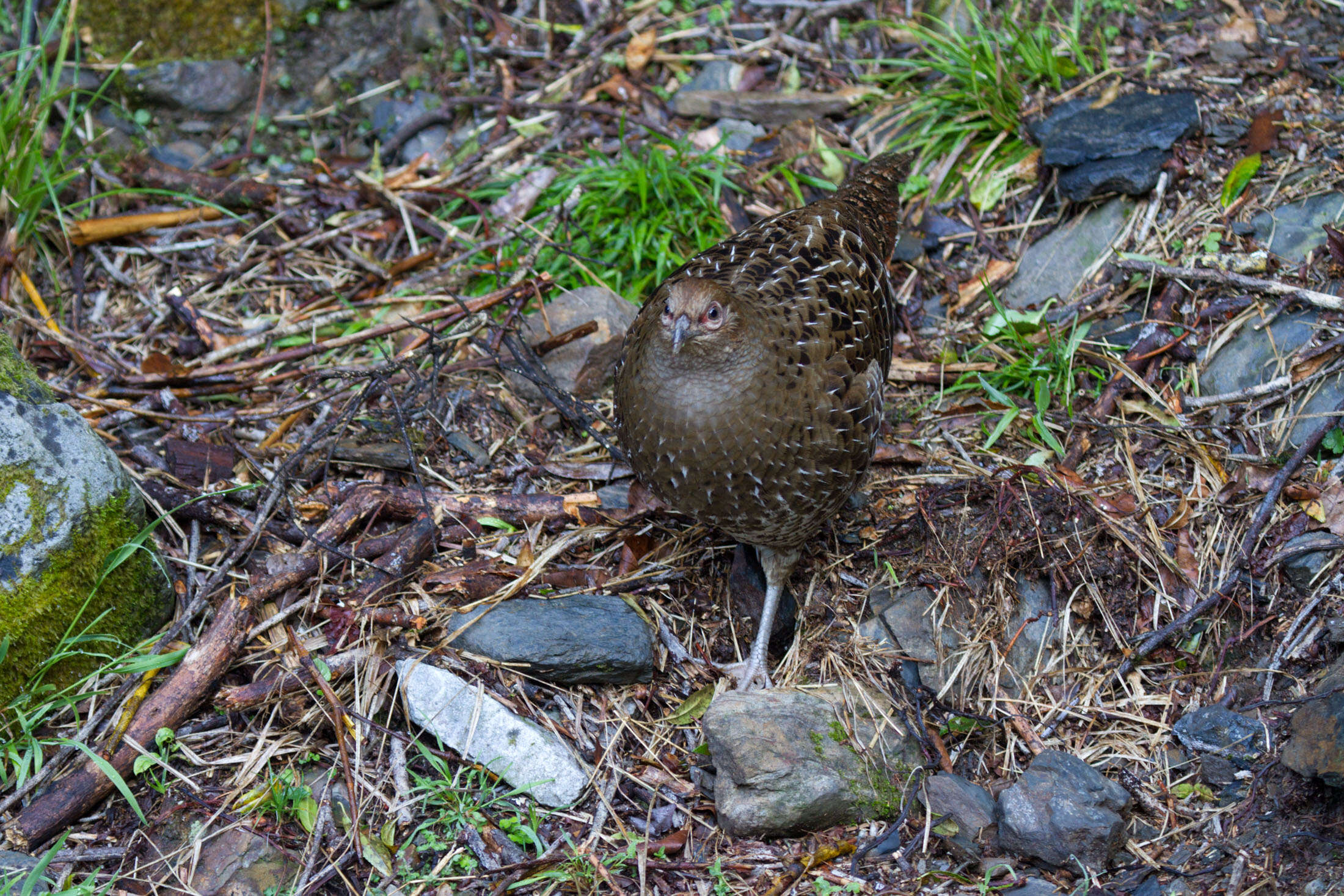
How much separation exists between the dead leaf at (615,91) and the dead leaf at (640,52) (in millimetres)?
98

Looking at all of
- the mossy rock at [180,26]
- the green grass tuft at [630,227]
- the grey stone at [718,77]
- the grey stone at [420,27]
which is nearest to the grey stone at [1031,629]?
the green grass tuft at [630,227]

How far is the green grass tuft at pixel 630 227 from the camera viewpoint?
212 inches

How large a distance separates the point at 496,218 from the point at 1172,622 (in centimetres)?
386

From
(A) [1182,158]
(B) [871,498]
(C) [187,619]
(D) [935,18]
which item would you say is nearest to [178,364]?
(C) [187,619]

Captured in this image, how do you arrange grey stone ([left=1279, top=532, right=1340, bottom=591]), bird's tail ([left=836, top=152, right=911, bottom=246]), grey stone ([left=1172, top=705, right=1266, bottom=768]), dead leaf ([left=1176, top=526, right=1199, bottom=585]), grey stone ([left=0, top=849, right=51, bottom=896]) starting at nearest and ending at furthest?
grey stone ([left=0, top=849, right=51, bottom=896]), grey stone ([left=1172, top=705, right=1266, bottom=768]), grey stone ([left=1279, top=532, right=1340, bottom=591]), dead leaf ([left=1176, top=526, right=1199, bottom=585]), bird's tail ([left=836, top=152, right=911, bottom=246])

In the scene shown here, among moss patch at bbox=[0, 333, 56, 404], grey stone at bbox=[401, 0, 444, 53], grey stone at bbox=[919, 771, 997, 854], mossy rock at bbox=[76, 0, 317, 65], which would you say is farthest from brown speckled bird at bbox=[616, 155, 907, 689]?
mossy rock at bbox=[76, 0, 317, 65]

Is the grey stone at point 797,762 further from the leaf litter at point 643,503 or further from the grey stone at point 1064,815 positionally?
the grey stone at point 1064,815

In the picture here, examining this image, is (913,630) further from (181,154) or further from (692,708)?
(181,154)

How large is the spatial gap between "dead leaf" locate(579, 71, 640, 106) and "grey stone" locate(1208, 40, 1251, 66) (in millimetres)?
3269

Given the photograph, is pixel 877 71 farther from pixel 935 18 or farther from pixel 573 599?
pixel 573 599

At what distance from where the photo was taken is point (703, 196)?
5449mm

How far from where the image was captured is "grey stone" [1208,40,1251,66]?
5.46 metres

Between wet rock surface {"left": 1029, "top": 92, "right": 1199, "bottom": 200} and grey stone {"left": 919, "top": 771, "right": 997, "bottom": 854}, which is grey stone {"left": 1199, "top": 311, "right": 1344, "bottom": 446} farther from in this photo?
grey stone {"left": 919, "top": 771, "right": 997, "bottom": 854}

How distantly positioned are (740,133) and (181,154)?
337 cm
